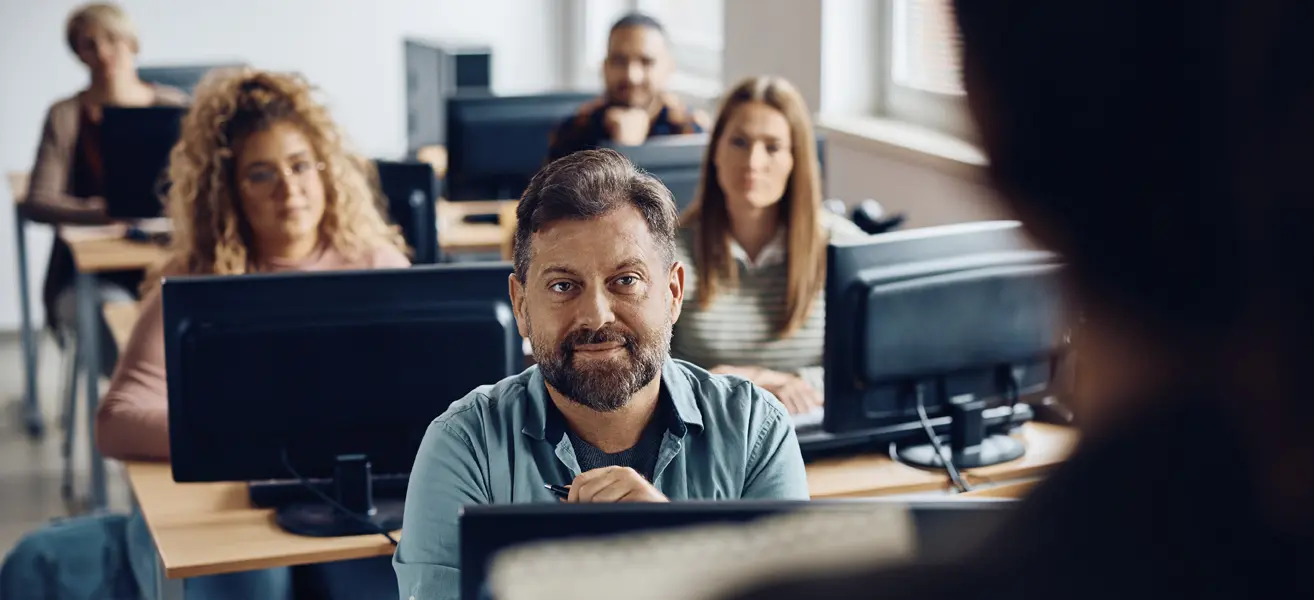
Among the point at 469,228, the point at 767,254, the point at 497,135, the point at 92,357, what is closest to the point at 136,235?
the point at 92,357

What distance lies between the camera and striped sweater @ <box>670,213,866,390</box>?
8.98 feet

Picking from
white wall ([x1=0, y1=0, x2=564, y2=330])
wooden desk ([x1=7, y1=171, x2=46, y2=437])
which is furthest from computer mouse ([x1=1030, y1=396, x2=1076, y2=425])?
white wall ([x1=0, y1=0, x2=564, y2=330])

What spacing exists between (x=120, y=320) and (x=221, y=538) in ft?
4.00

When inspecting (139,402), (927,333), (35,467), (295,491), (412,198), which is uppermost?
(412,198)

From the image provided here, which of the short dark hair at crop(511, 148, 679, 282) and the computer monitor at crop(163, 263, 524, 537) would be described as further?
the computer monitor at crop(163, 263, 524, 537)

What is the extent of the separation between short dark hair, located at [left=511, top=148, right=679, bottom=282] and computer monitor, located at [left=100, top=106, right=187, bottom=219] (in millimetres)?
2757

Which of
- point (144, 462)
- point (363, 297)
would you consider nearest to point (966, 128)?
point (363, 297)

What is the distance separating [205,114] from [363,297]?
862 millimetres

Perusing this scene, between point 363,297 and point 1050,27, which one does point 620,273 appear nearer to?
point 363,297

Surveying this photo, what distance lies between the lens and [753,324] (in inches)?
109

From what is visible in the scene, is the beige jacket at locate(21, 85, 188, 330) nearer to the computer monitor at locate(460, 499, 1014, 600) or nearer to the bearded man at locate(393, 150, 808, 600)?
the bearded man at locate(393, 150, 808, 600)

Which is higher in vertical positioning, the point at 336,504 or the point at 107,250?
the point at 107,250

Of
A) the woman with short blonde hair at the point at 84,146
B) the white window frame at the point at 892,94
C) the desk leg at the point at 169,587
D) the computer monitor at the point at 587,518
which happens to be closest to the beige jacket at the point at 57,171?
the woman with short blonde hair at the point at 84,146

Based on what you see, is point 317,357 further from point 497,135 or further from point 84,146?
point 84,146
